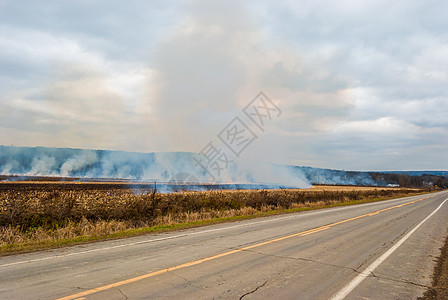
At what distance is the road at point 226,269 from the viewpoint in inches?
197

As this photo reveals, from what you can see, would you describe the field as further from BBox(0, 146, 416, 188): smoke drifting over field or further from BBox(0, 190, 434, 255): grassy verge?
BBox(0, 146, 416, 188): smoke drifting over field

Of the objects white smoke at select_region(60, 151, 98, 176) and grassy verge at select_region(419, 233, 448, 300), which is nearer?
grassy verge at select_region(419, 233, 448, 300)

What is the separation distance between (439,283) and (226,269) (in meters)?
4.50

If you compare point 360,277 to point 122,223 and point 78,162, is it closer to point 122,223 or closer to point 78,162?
point 122,223

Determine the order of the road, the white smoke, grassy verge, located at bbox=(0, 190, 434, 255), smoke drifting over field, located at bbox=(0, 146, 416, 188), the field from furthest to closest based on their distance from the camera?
the white smoke → smoke drifting over field, located at bbox=(0, 146, 416, 188) → the field → grassy verge, located at bbox=(0, 190, 434, 255) → the road

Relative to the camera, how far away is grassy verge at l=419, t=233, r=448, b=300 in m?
5.26

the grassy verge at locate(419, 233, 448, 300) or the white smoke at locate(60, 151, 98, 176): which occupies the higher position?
the white smoke at locate(60, 151, 98, 176)

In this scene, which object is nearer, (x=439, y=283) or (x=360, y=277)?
(x=439, y=283)

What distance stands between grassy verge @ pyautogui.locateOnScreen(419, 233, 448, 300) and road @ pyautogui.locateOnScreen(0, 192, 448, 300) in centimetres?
15

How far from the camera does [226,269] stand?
6316 mm

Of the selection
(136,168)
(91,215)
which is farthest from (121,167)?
(91,215)

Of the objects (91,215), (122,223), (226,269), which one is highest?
(91,215)

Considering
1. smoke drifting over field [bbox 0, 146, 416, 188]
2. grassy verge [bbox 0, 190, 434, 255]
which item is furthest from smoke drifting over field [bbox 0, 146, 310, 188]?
grassy verge [bbox 0, 190, 434, 255]

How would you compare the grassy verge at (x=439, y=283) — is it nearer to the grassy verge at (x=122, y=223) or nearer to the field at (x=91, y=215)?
the grassy verge at (x=122, y=223)
